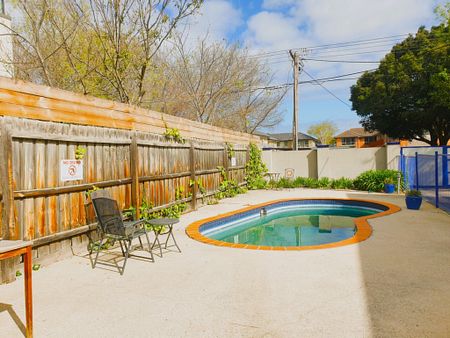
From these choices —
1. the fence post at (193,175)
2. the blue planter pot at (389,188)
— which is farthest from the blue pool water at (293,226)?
the blue planter pot at (389,188)

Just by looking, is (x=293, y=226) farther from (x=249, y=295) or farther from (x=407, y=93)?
(x=407, y=93)

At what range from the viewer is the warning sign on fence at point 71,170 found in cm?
433

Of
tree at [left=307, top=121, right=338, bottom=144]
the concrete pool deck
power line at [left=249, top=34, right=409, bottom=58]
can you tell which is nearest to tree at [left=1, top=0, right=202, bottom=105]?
the concrete pool deck

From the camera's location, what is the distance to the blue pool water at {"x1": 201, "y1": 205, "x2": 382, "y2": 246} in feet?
22.3

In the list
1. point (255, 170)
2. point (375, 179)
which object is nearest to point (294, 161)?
point (255, 170)

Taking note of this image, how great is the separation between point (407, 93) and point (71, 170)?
22.4 m

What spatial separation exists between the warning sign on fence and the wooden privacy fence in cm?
6

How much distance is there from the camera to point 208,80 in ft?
52.5

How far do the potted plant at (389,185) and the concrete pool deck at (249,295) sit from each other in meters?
7.44

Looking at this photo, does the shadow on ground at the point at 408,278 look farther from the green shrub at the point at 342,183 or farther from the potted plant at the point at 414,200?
the green shrub at the point at 342,183

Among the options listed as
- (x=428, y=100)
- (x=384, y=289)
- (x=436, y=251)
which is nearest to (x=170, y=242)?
(x=384, y=289)

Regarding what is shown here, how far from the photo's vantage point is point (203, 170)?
29.5 ft

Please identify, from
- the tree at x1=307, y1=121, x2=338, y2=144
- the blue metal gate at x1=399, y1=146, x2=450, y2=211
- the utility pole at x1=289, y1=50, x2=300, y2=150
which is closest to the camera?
the blue metal gate at x1=399, y1=146, x2=450, y2=211

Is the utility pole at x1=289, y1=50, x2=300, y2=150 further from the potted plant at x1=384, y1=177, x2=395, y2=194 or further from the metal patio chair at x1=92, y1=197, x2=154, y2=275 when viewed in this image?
the metal patio chair at x1=92, y1=197, x2=154, y2=275
